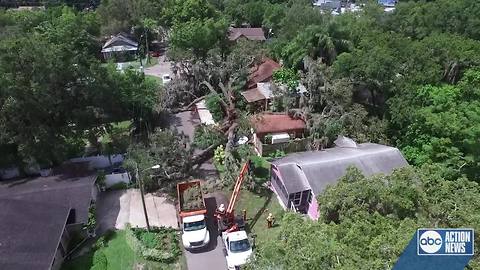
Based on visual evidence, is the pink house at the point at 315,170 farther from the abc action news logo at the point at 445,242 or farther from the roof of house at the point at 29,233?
the roof of house at the point at 29,233

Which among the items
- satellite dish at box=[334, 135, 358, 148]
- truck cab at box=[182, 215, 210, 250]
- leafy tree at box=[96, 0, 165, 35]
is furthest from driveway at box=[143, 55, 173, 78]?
truck cab at box=[182, 215, 210, 250]

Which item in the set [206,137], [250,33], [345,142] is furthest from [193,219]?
[250,33]

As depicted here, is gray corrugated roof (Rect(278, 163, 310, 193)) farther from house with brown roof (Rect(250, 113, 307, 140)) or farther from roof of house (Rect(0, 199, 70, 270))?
roof of house (Rect(0, 199, 70, 270))

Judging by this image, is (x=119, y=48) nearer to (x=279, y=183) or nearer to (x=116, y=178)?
(x=116, y=178)

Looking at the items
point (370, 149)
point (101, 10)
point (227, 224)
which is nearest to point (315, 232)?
point (227, 224)

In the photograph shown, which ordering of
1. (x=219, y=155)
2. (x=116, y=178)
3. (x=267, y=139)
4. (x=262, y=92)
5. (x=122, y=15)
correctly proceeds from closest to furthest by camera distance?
(x=116, y=178) → (x=219, y=155) → (x=267, y=139) → (x=262, y=92) → (x=122, y=15)

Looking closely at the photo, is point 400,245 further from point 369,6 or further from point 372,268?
point 369,6

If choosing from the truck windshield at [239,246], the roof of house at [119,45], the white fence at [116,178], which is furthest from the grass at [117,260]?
the roof of house at [119,45]
